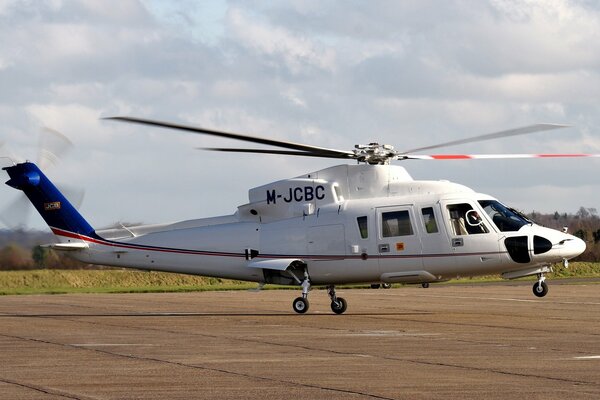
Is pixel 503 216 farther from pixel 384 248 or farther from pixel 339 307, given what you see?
pixel 339 307

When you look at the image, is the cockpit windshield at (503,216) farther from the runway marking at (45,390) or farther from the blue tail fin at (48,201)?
the runway marking at (45,390)

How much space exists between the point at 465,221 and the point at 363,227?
2739 mm

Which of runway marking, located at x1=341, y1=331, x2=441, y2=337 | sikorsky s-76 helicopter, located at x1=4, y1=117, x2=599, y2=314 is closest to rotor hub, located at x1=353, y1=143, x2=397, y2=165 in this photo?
sikorsky s-76 helicopter, located at x1=4, y1=117, x2=599, y2=314

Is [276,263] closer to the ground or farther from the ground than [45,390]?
farther from the ground

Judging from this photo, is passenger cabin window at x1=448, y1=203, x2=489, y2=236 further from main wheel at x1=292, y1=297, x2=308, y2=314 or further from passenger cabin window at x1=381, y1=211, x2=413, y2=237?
main wheel at x1=292, y1=297, x2=308, y2=314

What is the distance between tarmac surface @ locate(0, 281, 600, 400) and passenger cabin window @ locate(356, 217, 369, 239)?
2236 mm

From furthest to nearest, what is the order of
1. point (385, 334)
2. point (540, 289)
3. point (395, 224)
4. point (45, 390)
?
point (540, 289)
point (395, 224)
point (385, 334)
point (45, 390)

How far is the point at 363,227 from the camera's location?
3100 centimetres

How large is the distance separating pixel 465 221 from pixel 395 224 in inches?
72.4

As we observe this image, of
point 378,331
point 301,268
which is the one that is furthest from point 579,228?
point 378,331

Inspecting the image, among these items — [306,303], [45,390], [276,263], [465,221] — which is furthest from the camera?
[306,303]

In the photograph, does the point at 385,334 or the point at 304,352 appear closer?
the point at 304,352

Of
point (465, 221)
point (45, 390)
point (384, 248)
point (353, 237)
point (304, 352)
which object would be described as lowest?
point (45, 390)

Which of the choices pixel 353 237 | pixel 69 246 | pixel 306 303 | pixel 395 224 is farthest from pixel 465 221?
pixel 69 246
